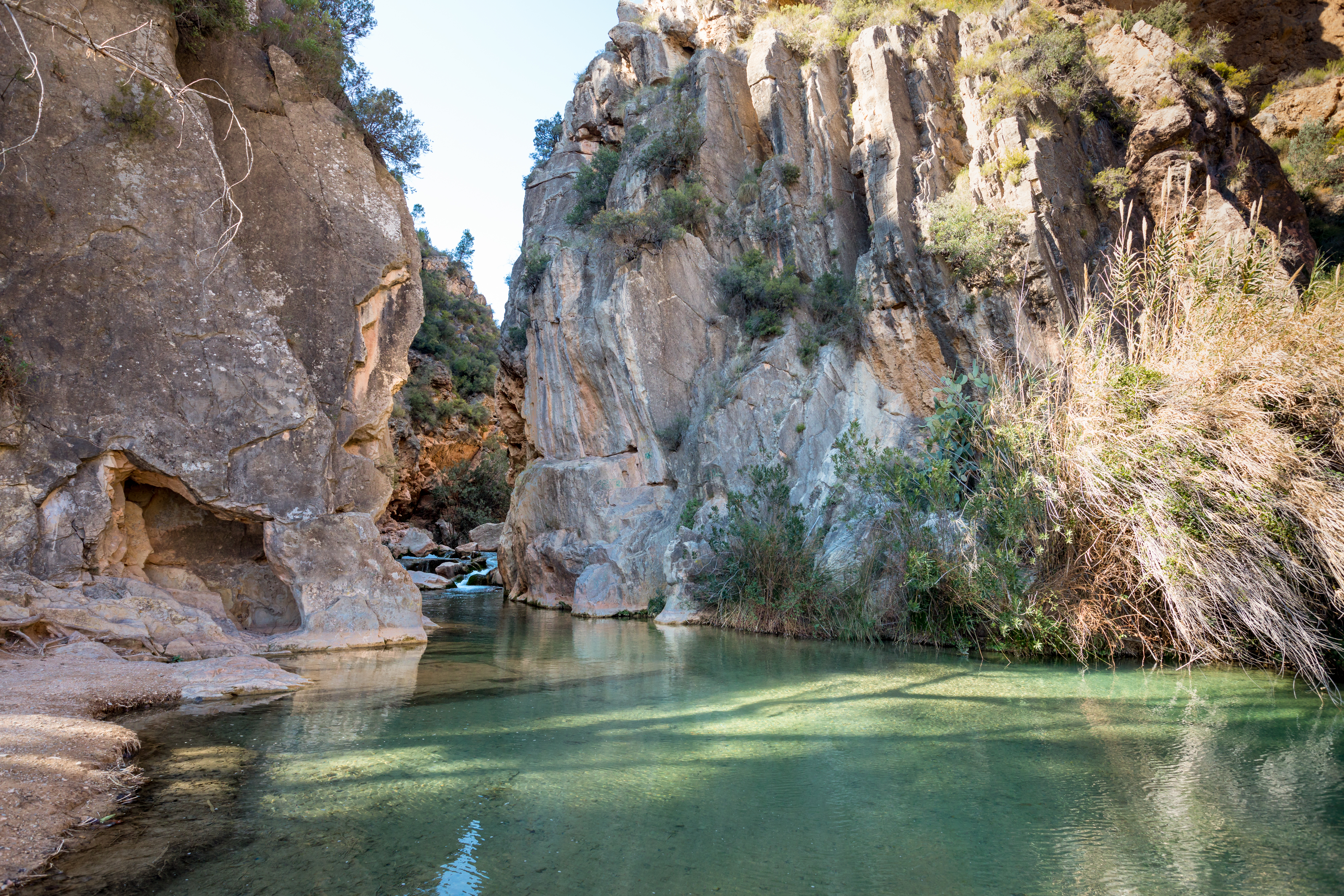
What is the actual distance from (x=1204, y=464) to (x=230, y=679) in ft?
31.2

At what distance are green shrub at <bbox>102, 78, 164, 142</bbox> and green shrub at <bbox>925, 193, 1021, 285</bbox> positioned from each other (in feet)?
44.6

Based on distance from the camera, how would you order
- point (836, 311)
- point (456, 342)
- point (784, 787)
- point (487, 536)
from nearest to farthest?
point (784, 787), point (836, 311), point (487, 536), point (456, 342)

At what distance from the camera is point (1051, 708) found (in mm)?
6145

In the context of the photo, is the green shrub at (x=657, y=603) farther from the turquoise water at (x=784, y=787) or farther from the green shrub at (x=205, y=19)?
the green shrub at (x=205, y=19)

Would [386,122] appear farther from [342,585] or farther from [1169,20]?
[1169,20]

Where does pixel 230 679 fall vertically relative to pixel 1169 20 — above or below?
below

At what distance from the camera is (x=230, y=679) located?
683 cm

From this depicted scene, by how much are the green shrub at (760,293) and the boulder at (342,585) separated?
427 inches

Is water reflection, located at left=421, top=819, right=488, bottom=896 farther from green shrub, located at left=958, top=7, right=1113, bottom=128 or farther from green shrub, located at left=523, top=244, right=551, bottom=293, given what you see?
green shrub, located at left=523, top=244, right=551, bottom=293

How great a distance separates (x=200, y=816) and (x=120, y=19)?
10.6m

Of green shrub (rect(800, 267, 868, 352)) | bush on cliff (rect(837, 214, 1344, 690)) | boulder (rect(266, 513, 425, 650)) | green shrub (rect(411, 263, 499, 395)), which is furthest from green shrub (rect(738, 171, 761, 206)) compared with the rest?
green shrub (rect(411, 263, 499, 395))

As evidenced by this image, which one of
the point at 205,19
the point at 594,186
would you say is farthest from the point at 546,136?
the point at 205,19

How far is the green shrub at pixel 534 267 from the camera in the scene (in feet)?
71.5

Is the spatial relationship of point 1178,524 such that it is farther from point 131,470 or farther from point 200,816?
point 131,470
